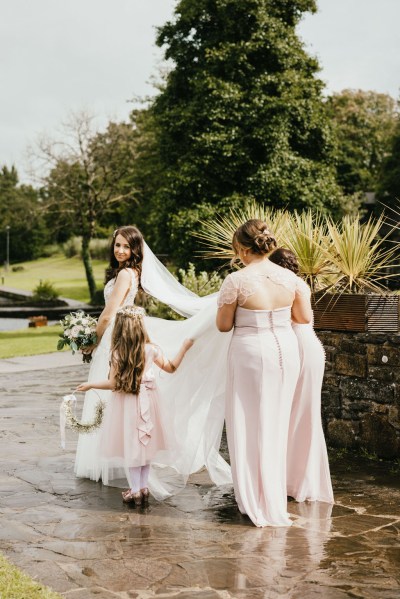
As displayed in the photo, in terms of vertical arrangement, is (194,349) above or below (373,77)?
below

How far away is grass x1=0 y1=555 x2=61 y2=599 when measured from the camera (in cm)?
374

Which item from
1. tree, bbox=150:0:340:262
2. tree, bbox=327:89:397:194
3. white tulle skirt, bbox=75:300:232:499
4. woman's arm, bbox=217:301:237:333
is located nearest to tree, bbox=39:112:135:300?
tree, bbox=327:89:397:194

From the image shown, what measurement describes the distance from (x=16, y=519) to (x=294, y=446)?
2231 mm

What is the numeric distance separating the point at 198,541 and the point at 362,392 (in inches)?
122

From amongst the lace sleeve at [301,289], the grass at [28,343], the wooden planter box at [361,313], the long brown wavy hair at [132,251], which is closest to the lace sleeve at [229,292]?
the lace sleeve at [301,289]

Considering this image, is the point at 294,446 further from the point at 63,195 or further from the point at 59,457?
the point at 63,195

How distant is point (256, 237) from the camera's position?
5.29 meters

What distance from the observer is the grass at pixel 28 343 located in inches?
752

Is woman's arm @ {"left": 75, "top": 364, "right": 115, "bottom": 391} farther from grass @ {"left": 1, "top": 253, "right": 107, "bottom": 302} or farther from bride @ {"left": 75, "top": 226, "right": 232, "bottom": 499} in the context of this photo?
grass @ {"left": 1, "top": 253, "right": 107, "bottom": 302}

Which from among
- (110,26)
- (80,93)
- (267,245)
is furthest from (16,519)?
(80,93)

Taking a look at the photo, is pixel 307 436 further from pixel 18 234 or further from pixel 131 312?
pixel 18 234

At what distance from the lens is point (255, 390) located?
17.5 ft

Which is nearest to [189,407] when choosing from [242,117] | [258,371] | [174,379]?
[174,379]

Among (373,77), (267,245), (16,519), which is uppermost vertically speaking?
(373,77)
